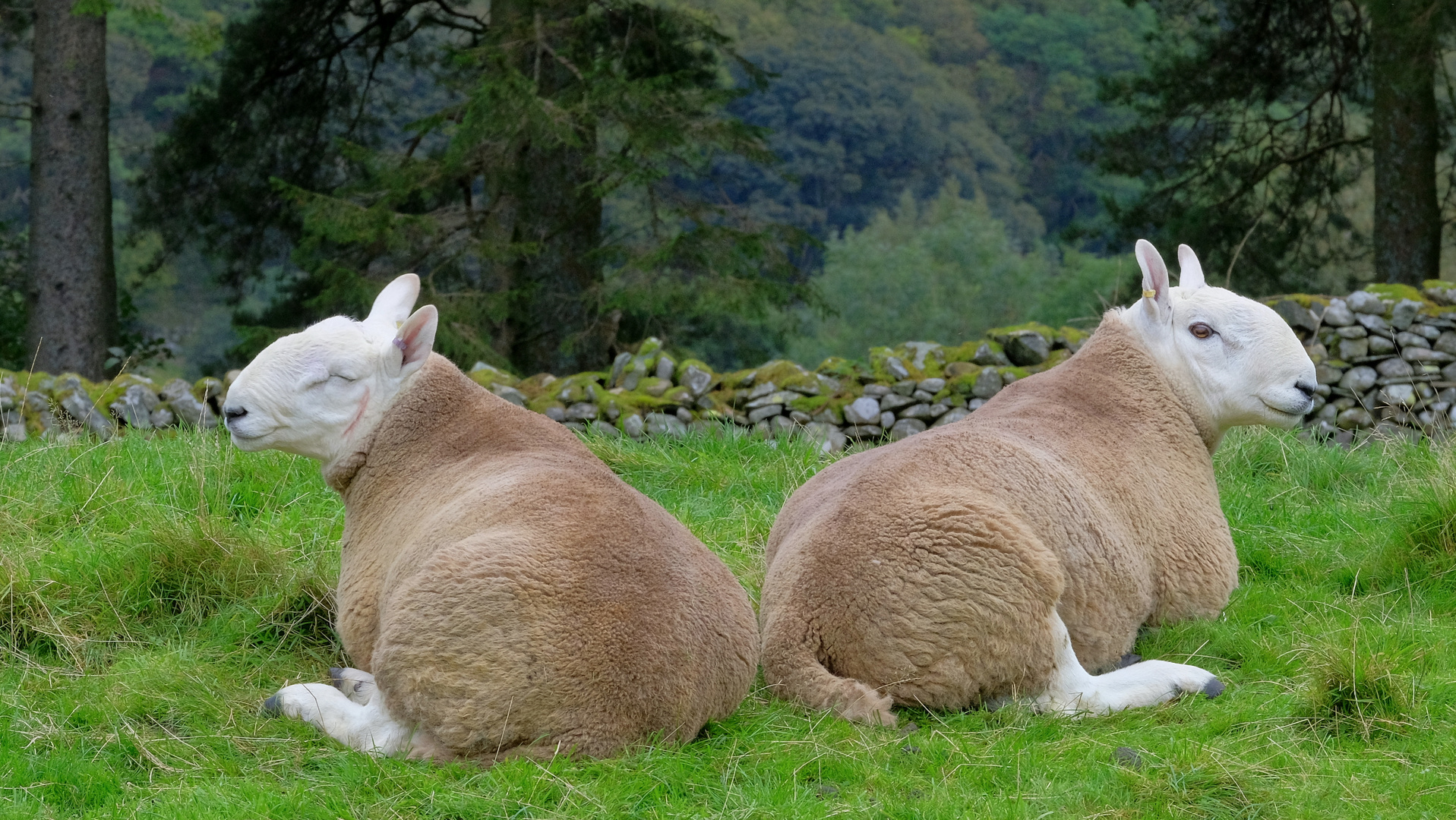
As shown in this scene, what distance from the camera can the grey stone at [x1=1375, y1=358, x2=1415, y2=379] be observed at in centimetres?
1062

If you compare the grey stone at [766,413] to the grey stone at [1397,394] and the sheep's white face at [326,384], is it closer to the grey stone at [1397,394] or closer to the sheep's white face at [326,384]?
the grey stone at [1397,394]

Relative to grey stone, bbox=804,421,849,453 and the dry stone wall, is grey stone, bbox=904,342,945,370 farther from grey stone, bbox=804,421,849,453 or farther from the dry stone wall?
grey stone, bbox=804,421,849,453

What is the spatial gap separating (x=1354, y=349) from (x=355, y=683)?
29.6 ft

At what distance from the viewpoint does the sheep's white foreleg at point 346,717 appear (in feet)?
14.1

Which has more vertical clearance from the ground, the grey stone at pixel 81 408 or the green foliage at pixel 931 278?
the grey stone at pixel 81 408

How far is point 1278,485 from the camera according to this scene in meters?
7.99

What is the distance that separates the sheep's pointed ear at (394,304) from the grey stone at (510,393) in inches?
199

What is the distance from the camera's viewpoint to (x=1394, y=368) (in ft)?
35.2

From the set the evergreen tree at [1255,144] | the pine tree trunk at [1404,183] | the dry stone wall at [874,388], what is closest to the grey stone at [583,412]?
the dry stone wall at [874,388]

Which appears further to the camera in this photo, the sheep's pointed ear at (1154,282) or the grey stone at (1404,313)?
the grey stone at (1404,313)

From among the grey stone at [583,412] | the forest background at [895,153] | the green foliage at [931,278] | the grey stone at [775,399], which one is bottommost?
the green foliage at [931,278]

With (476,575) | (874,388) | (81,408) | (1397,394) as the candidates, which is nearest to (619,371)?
(874,388)

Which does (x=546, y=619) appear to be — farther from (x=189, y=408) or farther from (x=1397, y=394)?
(x=1397, y=394)

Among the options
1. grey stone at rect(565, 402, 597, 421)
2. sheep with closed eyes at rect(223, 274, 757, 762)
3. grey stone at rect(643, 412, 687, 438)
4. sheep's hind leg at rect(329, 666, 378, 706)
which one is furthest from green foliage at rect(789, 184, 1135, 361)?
sheep's hind leg at rect(329, 666, 378, 706)
